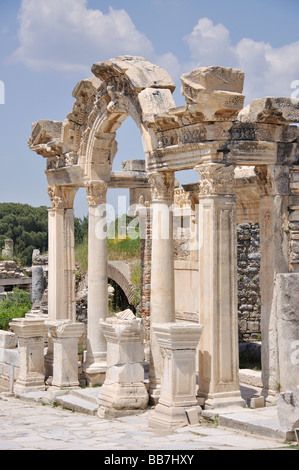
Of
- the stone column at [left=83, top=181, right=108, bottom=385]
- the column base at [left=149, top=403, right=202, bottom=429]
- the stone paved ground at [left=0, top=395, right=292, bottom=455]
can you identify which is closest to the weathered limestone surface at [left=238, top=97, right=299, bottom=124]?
the stone column at [left=83, top=181, right=108, bottom=385]

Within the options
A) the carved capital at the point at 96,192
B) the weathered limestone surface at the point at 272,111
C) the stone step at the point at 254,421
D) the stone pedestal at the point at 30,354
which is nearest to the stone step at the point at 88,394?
the stone pedestal at the point at 30,354

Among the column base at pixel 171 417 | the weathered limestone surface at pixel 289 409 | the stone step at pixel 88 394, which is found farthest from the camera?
the stone step at pixel 88 394

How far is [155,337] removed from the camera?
1153 centimetres

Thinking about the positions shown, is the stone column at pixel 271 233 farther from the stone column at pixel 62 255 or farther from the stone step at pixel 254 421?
the stone column at pixel 62 255

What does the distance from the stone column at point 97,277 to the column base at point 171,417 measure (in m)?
3.32

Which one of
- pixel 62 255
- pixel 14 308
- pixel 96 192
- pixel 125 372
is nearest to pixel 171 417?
pixel 125 372

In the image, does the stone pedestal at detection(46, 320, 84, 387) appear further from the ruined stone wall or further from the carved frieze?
the carved frieze

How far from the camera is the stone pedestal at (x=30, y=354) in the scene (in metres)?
14.0

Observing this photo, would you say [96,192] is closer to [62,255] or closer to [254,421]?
[62,255]

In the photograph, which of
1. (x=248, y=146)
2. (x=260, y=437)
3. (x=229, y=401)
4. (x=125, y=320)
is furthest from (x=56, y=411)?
(x=248, y=146)

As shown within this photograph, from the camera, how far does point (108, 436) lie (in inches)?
398

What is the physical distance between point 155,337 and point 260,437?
8.81 ft

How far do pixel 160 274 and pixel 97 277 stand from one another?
241cm

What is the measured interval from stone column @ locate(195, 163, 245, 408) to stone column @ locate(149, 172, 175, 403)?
0.96 meters
